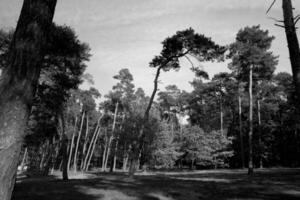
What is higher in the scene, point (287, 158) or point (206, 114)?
point (206, 114)

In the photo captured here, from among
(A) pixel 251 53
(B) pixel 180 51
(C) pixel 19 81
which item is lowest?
(C) pixel 19 81

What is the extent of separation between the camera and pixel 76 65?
1688cm

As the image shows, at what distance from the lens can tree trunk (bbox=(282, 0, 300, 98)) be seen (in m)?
5.57

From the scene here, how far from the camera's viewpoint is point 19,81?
2357 mm

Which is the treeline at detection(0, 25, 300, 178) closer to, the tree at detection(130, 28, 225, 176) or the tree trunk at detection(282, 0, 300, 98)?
the tree at detection(130, 28, 225, 176)

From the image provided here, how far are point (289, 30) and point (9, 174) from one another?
259 inches

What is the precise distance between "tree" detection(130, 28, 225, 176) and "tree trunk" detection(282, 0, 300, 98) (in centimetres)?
1128

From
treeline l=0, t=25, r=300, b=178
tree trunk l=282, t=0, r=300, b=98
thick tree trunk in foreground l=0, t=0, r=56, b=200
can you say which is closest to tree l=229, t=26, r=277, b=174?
treeline l=0, t=25, r=300, b=178

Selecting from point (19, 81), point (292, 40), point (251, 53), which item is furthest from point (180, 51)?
point (19, 81)

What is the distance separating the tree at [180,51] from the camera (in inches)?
671

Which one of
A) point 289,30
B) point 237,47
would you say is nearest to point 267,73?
point 237,47

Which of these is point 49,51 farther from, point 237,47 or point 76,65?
point 237,47

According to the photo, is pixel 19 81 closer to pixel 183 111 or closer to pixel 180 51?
pixel 180 51

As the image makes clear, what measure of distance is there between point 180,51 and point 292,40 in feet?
42.0
